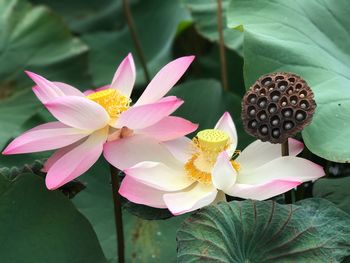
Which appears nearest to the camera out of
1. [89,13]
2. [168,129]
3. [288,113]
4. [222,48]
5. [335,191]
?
[288,113]

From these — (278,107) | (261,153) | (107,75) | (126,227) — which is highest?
(278,107)

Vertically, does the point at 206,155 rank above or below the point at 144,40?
above

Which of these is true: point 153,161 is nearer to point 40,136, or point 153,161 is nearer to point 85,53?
point 40,136

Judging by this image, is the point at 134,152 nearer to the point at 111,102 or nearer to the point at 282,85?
the point at 111,102

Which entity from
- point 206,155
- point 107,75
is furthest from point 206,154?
point 107,75

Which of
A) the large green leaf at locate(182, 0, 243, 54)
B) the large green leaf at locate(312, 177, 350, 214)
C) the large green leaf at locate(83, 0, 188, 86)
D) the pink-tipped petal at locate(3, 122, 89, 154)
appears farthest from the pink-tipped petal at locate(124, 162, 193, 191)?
the large green leaf at locate(83, 0, 188, 86)
